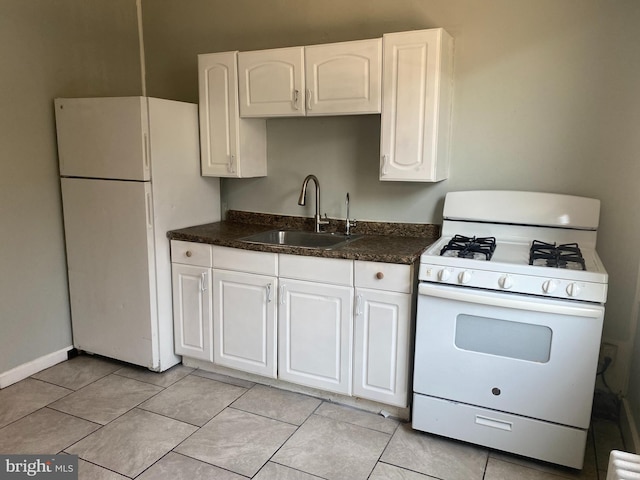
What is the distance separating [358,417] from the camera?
2.56 metres

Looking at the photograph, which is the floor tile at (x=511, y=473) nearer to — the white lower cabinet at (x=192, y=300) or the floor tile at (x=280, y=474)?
the floor tile at (x=280, y=474)

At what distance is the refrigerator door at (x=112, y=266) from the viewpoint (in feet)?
9.39

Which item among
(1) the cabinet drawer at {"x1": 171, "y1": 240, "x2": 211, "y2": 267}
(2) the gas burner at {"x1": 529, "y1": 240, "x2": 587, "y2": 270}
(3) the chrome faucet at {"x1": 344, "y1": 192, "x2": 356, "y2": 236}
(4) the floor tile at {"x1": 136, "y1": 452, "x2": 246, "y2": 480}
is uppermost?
(3) the chrome faucet at {"x1": 344, "y1": 192, "x2": 356, "y2": 236}

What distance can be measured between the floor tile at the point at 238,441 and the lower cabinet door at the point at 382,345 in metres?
0.46

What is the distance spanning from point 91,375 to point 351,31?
2596mm

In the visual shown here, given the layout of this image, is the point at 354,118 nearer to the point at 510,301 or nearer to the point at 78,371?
the point at 510,301

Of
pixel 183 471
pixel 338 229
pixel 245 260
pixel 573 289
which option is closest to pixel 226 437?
pixel 183 471

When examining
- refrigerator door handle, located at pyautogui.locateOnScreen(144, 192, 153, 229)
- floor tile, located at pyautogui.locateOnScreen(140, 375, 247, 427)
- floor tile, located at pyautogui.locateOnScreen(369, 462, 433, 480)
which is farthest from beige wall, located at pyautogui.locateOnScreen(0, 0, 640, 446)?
floor tile, located at pyautogui.locateOnScreen(369, 462, 433, 480)

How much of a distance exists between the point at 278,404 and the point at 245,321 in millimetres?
492

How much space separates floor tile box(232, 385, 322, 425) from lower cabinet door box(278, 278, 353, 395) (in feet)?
0.36

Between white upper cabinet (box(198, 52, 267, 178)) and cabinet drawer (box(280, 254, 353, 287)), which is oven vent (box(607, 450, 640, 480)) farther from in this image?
white upper cabinet (box(198, 52, 267, 178))

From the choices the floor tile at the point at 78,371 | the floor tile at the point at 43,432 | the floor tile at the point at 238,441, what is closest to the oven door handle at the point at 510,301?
the floor tile at the point at 238,441

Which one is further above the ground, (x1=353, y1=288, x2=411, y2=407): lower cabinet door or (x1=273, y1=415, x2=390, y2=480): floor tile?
(x1=353, y1=288, x2=411, y2=407): lower cabinet door

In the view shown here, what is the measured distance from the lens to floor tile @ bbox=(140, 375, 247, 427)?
8.45 feet
